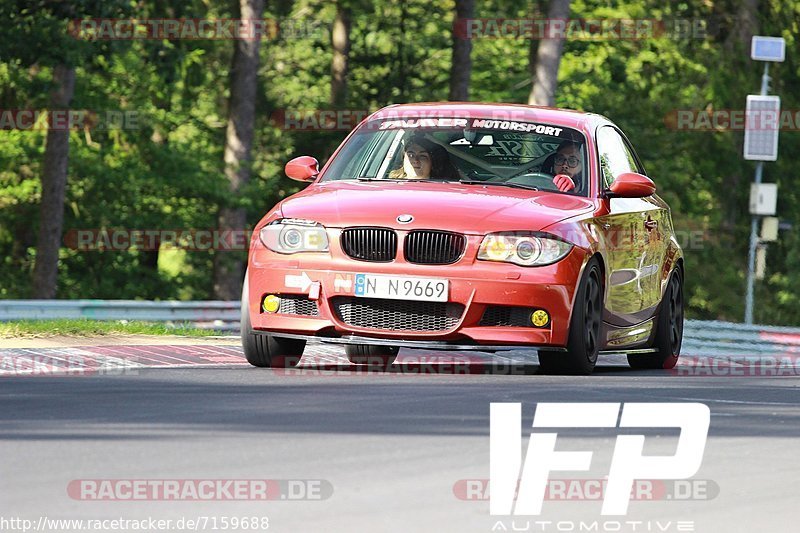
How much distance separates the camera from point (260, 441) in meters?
7.95

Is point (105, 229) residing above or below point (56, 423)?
below

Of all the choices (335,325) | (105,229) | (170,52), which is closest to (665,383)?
(335,325)

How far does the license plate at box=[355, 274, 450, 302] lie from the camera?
10.9 meters

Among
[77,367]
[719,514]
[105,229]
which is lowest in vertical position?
[105,229]

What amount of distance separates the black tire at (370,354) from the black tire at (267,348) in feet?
4.33

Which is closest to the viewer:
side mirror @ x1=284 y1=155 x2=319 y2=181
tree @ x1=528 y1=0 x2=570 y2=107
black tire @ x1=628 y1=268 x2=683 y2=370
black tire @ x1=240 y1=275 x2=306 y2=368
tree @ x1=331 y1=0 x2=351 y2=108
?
black tire @ x1=240 y1=275 x2=306 y2=368

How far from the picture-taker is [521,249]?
1097cm

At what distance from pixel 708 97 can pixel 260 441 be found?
42.4m

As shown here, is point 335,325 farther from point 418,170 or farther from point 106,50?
point 106,50

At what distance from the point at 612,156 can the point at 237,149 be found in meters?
28.5

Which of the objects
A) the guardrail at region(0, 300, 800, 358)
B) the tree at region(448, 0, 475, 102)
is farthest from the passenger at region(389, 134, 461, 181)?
the tree at region(448, 0, 475, 102)

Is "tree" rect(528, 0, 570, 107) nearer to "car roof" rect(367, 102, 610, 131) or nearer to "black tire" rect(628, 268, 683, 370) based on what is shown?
"black tire" rect(628, 268, 683, 370)

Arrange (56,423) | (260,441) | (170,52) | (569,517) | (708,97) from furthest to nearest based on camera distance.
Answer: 1. (708,97)
2. (170,52)
3. (56,423)
4. (260,441)
5. (569,517)

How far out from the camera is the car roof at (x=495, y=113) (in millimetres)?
12594
